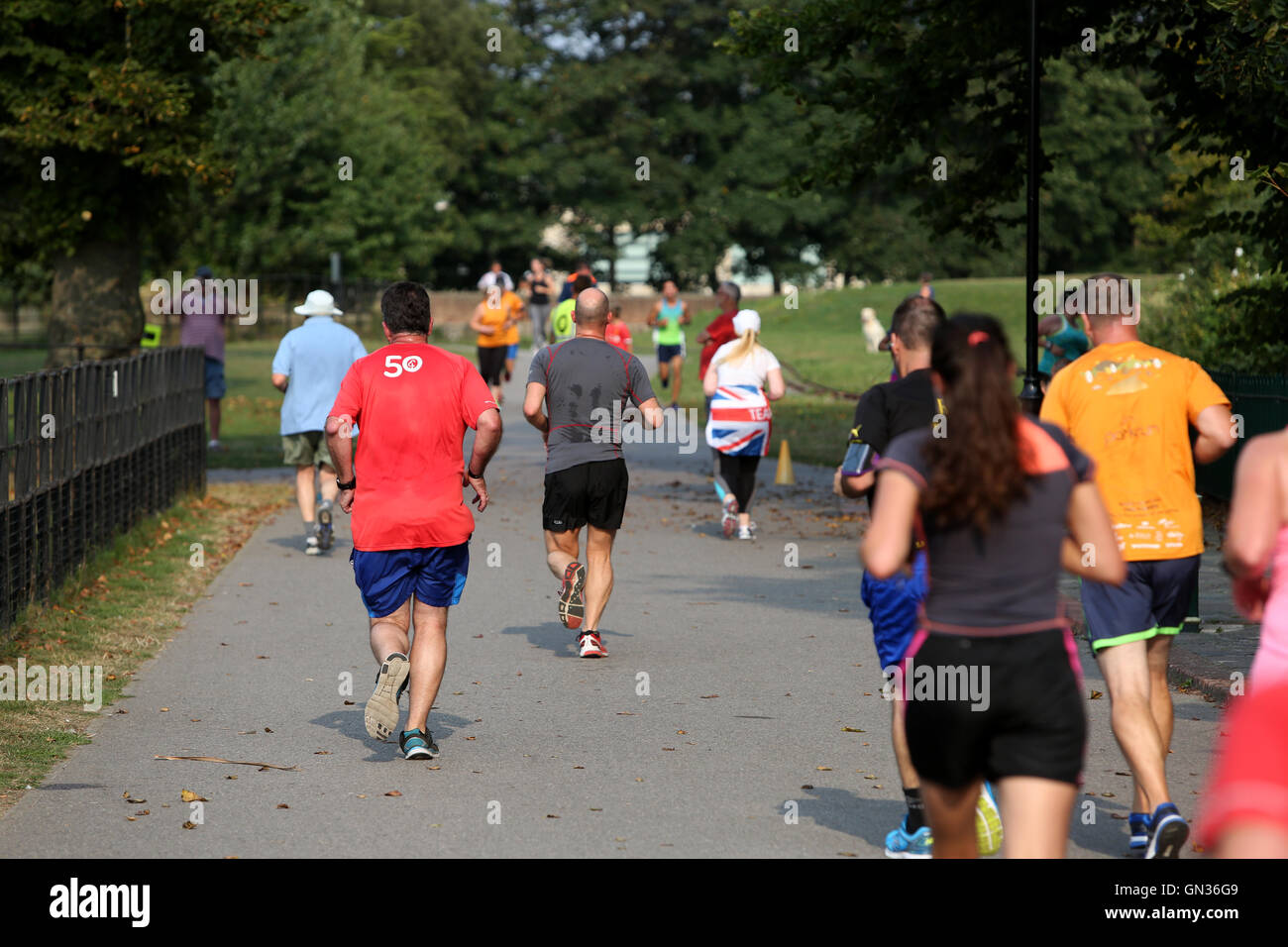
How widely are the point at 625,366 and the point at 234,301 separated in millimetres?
37761

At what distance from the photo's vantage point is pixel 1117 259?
73000mm

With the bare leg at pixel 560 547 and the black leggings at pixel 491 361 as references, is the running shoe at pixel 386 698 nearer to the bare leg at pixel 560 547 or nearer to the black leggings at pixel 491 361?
the bare leg at pixel 560 547

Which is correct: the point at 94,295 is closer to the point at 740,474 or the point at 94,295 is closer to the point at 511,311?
the point at 511,311

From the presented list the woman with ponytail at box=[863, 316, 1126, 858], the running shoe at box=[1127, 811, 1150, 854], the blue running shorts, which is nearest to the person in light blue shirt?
the blue running shorts

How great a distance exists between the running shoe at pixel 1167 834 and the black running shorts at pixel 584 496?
4.58 m

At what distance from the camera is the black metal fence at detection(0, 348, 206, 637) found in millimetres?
9969

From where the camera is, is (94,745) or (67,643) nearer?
(94,745)

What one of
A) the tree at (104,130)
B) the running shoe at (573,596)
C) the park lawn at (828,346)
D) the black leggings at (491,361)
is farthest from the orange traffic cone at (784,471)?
the running shoe at (573,596)

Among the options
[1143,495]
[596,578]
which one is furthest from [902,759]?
[596,578]

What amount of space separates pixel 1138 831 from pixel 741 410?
28.3ft

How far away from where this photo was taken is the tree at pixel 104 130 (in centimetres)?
1919

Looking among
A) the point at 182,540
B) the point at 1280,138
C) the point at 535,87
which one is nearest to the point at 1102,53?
the point at 1280,138

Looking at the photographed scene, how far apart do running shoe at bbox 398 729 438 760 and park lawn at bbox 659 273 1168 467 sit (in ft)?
27.8
